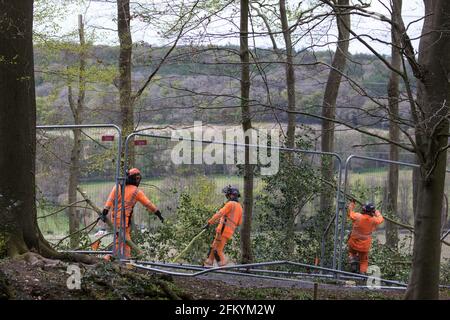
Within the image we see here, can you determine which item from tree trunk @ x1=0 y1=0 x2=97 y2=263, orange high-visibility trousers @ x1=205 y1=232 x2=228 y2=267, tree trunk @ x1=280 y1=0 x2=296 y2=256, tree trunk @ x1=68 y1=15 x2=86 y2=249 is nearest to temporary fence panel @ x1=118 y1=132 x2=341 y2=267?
tree trunk @ x1=280 y1=0 x2=296 y2=256

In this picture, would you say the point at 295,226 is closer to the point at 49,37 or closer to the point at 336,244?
the point at 336,244

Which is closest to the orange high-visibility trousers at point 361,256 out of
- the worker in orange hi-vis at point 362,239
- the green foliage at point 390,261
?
the worker in orange hi-vis at point 362,239

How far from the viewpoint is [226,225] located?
14.4 meters

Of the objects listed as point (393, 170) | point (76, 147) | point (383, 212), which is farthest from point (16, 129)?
point (393, 170)

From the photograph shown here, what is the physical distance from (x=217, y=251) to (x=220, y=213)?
2.55 feet

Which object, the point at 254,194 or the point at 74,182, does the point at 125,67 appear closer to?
the point at 74,182

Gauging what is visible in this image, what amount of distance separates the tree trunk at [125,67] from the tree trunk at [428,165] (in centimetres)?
1067

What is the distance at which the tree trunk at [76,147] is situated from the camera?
663 inches

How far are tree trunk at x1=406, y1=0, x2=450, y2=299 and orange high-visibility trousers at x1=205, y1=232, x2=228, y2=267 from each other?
238 inches

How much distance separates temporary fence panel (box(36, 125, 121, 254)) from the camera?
51.6 ft

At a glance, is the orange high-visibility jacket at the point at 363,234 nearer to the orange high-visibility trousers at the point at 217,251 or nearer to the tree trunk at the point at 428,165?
the orange high-visibility trousers at the point at 217,251
